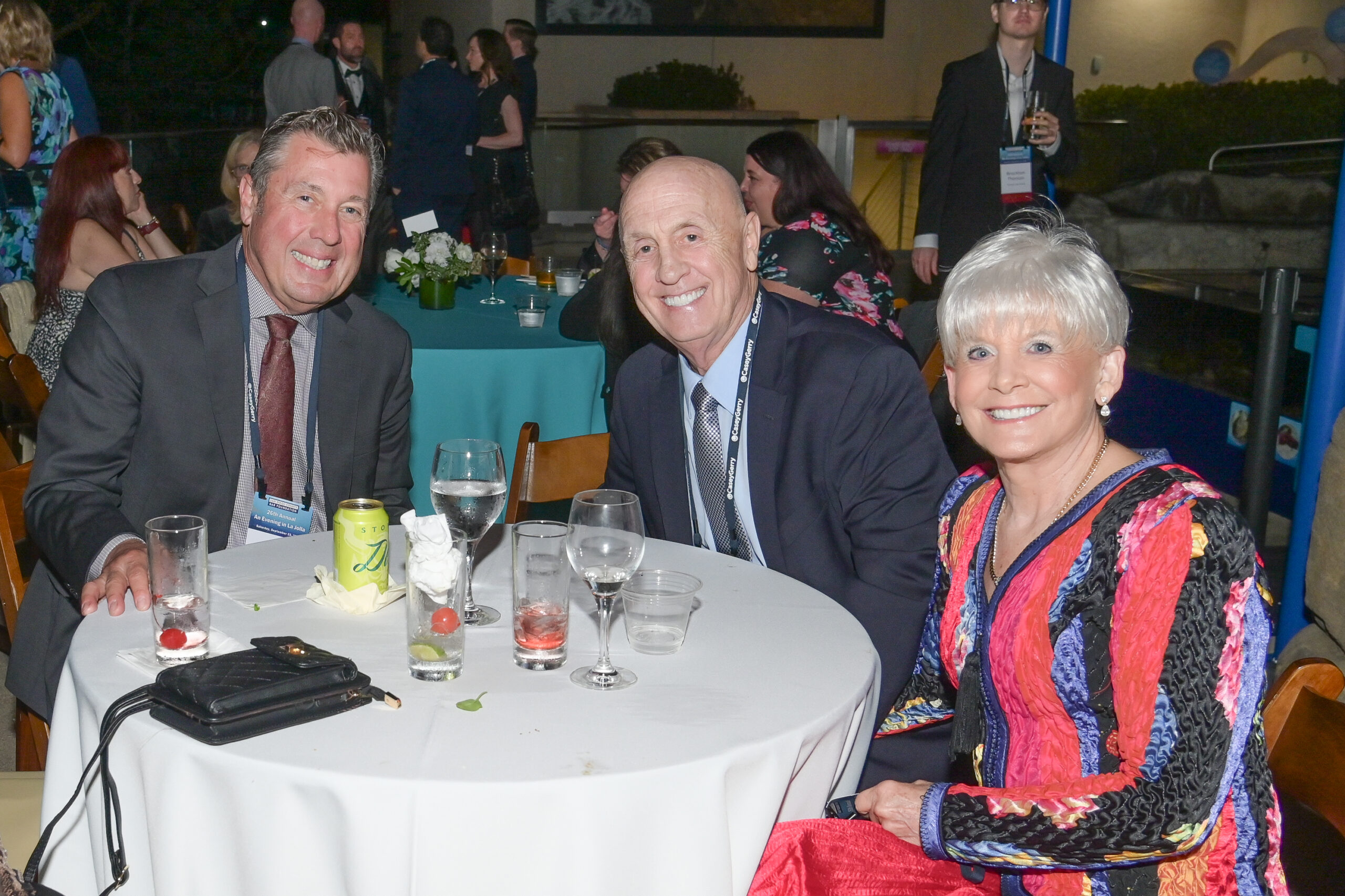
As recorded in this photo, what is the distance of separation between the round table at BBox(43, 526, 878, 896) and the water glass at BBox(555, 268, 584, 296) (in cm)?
364

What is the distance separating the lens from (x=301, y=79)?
733 centimetres

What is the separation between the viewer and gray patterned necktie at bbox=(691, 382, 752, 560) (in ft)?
7.34

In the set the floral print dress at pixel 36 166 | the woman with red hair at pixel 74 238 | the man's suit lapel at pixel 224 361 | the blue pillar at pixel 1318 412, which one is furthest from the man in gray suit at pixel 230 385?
the floral print dress at pixel 36 166

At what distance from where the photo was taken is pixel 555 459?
2812mm

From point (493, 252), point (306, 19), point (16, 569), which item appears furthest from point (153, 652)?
point (306, 19)

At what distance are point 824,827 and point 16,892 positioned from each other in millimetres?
958

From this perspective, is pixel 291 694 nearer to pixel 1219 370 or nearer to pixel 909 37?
pixel 1219 370

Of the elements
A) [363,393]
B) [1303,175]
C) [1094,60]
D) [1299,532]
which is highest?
[1094,60]

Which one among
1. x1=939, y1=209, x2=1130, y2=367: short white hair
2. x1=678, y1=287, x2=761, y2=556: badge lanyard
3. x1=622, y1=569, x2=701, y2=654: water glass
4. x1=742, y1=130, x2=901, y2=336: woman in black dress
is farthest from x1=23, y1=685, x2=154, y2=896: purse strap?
x1=742, y1=130, x2=901, y2=336: woman in black dress

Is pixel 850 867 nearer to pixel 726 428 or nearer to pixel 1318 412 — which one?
pixel 726 428

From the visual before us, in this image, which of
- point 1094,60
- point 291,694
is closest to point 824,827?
point 291,694

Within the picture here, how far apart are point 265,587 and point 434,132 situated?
6459 mm

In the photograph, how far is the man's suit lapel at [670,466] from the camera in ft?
7.52

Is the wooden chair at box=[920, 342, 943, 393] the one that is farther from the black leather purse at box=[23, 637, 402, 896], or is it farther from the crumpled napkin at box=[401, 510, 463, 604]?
the black leather purse at box=[23, 637, 402, 896]
